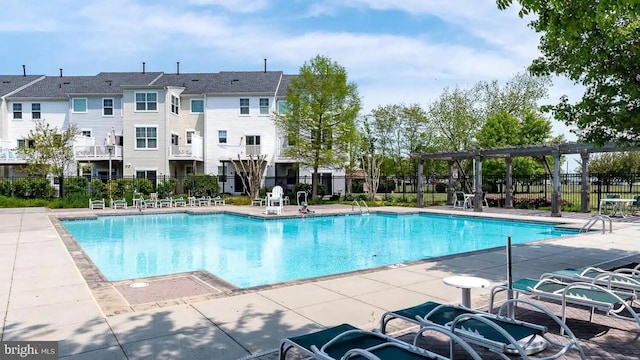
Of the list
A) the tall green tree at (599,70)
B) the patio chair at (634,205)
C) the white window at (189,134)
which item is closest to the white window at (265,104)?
the white window at (189,134)

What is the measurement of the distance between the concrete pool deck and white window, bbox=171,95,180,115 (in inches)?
860

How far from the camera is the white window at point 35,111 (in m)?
31.2

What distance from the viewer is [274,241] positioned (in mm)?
13898

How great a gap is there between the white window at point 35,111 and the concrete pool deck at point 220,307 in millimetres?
26450

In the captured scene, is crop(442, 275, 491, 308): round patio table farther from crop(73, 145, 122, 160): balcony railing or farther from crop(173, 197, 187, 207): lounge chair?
crop(73, 145, 122, 160): balcony railing

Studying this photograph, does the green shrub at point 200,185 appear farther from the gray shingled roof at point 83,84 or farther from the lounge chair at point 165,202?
the gray shingled roof at point 83,84

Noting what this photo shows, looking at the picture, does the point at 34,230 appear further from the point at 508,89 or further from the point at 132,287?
the point at 508,89

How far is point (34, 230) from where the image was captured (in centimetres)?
1298

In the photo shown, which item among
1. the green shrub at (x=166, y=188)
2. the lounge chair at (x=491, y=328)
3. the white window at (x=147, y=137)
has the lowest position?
the lounge chair at (x=491, y=328)

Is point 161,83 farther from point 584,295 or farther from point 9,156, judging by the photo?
point 584,295

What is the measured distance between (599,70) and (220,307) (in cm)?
644

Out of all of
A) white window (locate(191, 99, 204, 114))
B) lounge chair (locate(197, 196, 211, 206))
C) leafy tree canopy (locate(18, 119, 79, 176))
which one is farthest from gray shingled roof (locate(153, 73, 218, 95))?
lounge chair (locate(197, 196, 211, 206))

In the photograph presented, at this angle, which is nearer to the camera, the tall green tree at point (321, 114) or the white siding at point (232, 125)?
the tall green tree at point (321, 114)

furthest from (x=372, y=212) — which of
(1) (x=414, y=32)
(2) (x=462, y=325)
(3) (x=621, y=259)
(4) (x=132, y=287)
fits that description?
(2) (x=462, y=325)
